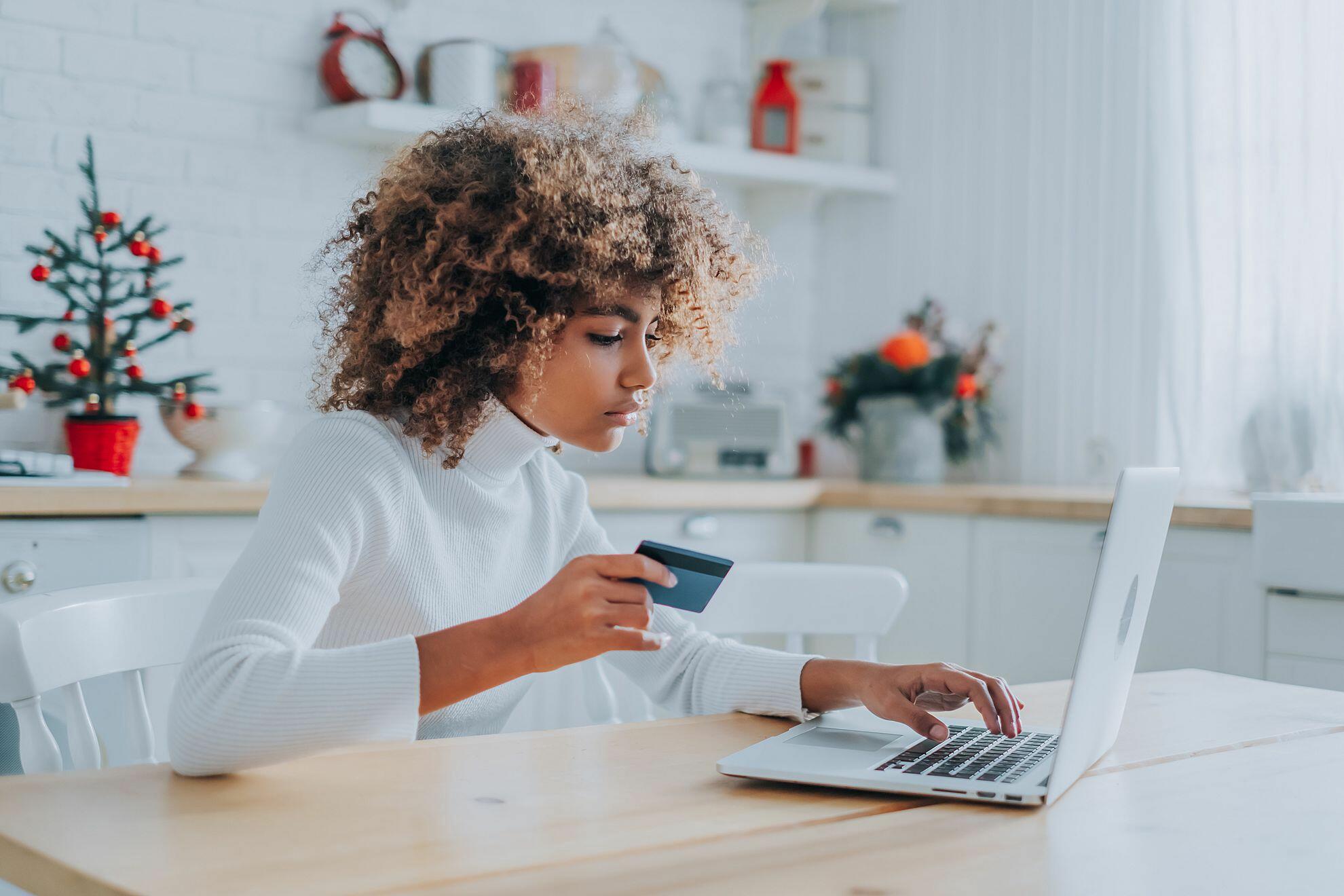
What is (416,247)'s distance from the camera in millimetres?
1225

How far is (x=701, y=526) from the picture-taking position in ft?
9.25

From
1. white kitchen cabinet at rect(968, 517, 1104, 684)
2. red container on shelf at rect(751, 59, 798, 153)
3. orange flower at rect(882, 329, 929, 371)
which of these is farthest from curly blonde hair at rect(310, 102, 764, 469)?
red container on shelf at rect(751, 59, 798, 153)

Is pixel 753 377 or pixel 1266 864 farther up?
pixel 753 377

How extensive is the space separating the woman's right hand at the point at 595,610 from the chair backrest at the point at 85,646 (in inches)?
16.0

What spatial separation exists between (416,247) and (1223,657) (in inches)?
71.8

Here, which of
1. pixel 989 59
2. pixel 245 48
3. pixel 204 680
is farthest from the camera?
pixel 989 59

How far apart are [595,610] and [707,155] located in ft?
8.30

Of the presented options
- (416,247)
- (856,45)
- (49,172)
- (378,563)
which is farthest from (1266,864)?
(856,45)

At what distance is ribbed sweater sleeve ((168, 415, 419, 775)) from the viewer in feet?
2.83

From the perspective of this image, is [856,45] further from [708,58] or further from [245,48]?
[245,48]

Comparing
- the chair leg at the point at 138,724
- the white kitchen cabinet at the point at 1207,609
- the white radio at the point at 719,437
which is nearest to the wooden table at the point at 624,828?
the chair leg at the point at 138,724

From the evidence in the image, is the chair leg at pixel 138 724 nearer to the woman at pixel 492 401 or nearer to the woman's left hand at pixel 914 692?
the woman at pixel 492 401

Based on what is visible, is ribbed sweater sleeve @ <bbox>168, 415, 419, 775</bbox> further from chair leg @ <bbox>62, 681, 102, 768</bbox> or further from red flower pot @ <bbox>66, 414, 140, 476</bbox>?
red flower pot @ <bbox>66, 414, 140, 476</bbox>

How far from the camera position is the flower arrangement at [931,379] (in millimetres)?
3203
